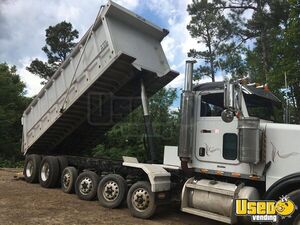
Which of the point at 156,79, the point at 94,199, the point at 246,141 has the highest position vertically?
the point at 156,79

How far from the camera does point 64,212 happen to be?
734cm

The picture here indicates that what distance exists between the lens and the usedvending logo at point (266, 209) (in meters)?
5.39

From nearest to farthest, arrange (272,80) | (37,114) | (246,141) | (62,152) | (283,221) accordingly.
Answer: (283,221), (246,141), (37,114), (62,152), (272,80)

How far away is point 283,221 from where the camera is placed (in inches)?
212

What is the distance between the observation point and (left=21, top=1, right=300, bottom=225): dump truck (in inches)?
233

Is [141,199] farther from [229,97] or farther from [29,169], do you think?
[29,169]

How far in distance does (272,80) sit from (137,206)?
12.0m

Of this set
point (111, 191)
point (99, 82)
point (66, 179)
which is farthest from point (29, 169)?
point (99, 82)

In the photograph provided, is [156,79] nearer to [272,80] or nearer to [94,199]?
[94,199]

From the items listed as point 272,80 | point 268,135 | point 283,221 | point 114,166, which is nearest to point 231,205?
point 283,221

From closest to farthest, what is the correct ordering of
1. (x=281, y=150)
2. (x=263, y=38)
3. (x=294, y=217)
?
(x=294, y=217) < (x=281, y=150) < (x=263, y=38)

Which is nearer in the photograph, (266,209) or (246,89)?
(266,209)

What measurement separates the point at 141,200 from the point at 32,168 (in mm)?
4634

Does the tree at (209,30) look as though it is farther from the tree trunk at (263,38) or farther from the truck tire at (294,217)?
the truck tire at (294,217)
